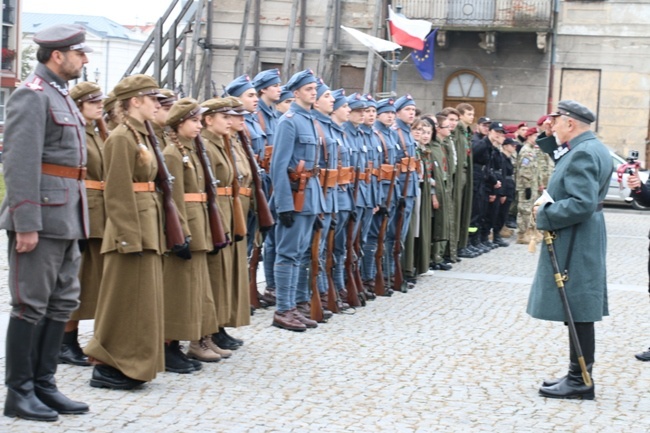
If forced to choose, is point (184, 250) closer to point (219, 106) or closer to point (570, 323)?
point (219, 106)

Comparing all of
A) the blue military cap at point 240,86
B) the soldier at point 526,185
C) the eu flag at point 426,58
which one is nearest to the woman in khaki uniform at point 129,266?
the blue military cap at point 240,86

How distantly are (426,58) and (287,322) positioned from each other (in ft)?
65.4

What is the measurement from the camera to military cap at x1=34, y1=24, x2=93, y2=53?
264 inches

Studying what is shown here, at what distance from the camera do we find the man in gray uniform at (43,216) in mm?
6484

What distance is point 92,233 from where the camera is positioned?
325 inches

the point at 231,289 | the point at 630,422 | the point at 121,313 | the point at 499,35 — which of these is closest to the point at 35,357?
the point at 121,313

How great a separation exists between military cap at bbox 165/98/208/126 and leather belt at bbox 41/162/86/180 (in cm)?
146

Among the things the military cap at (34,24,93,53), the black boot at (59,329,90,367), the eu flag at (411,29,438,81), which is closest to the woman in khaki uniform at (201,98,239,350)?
the black boot at (59,329,90,367)

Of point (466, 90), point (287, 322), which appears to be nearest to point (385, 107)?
point (287, 322)

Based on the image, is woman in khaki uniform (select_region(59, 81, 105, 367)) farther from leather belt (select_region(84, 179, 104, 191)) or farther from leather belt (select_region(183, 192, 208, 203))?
leather belt (select_region(183, 192, 208, 203))

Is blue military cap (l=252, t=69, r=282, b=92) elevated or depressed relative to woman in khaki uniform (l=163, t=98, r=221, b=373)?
elevated

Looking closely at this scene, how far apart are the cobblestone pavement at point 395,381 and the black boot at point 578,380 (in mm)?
88

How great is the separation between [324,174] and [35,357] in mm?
4491

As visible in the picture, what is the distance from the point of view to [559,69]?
35.6 m
